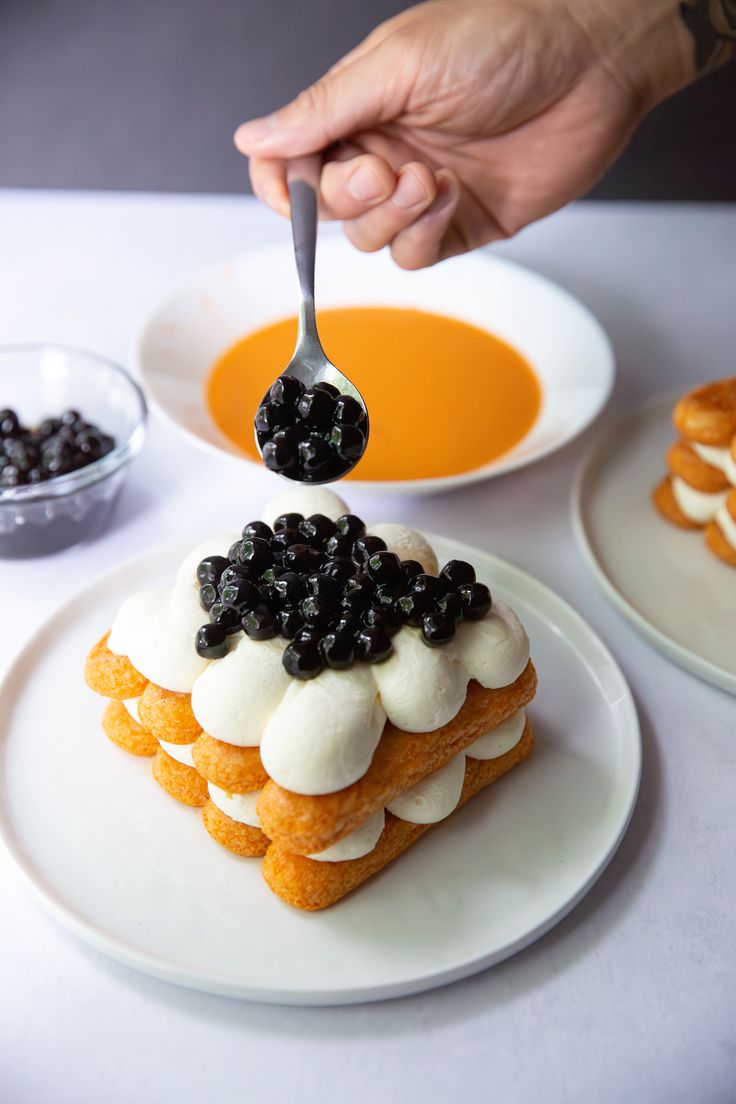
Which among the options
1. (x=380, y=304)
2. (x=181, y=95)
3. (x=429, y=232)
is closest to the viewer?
(x=429, y=232)

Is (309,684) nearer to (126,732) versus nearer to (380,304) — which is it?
(126,732)

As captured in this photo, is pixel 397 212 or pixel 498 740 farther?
pixel 397 212

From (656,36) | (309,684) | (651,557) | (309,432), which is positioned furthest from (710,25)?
(309,684)

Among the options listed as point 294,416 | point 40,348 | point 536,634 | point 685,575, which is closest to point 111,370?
point 40,348

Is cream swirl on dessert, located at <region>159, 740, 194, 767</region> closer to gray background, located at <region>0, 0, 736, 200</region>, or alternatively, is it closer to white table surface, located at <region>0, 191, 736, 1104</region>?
white table surface, located at <region>0, 191, 736, 1104</region>

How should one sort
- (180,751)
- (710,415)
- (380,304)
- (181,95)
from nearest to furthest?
(180,751), (710,415), (380,304), (181,95)

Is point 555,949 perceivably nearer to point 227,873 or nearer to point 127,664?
point 227,873
